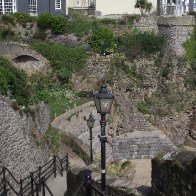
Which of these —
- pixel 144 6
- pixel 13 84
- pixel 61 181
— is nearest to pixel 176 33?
pixel 144 6

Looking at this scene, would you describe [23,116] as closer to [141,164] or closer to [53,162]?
[53,162]

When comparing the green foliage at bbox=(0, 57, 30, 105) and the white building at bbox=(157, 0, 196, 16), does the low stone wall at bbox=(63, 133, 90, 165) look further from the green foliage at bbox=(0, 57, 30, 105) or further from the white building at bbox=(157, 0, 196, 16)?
the white building at bbox=(157, 0, 196, 16)

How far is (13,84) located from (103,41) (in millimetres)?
12846

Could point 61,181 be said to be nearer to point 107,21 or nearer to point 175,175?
point 175,175

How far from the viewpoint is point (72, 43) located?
3206cm

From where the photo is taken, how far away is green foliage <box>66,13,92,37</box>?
32.4m

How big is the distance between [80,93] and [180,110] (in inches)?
251

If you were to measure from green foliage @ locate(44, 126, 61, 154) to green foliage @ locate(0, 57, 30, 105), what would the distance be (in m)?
1.88

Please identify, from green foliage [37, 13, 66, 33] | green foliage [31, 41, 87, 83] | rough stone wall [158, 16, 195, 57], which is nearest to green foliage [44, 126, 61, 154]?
green foliage [31, 41, 87, 83]

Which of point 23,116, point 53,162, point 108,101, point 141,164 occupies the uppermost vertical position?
point 108,101

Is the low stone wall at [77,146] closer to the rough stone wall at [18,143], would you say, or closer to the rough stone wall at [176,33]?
the rough stone wall at [18,143]

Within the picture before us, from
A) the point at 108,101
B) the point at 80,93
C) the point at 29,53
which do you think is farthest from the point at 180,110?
the point at 108,101

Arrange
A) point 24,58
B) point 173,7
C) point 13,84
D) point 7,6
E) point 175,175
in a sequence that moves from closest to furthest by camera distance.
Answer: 1. point 175,175
2. point 13,84
3. point 24,58
4. point 7,6
5. point 173,7

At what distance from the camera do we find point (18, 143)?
17.6 metres
